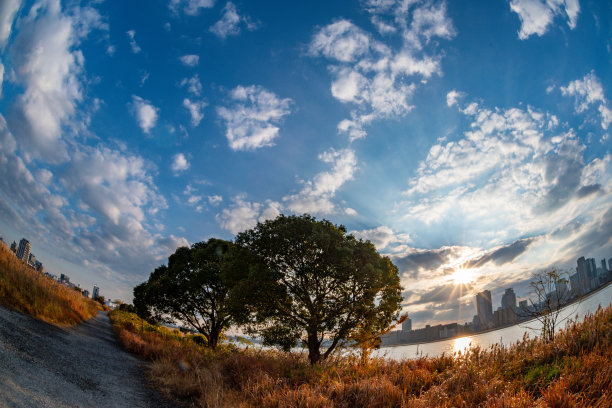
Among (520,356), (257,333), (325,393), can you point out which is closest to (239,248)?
(257,333)

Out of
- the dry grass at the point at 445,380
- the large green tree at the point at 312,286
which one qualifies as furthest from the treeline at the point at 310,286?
the dry grass at the point at 445,380

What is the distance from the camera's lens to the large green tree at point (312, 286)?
15.8 metres

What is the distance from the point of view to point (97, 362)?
7012mm

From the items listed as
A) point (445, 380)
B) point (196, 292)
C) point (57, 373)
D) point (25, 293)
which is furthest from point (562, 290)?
point (196, 292)

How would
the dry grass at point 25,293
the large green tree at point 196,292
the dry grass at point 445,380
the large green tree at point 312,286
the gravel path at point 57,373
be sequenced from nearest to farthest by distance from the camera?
the gravel path at point 57,373 < the dry grass at point 445,380 < the dry grass at point 25,293 < the large green tree at point 312,286 < the large green tree at point 196,292

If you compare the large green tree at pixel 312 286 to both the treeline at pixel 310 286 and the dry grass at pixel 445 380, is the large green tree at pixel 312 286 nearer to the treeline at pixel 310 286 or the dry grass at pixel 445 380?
the treeline at pixel 310 286

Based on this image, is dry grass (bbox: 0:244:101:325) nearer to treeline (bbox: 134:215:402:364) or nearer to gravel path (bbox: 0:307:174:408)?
gravel path (bbox: 0:307:174:408)

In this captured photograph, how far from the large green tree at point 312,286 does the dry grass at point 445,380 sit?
7606mm

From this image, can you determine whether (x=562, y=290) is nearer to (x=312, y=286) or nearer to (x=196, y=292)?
(x=312, y=286)

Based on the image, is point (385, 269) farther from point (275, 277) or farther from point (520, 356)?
point (520, 356)

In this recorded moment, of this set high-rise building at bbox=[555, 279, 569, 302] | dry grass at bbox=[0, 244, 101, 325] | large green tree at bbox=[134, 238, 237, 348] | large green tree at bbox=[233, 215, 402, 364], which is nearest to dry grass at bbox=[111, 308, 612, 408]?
high-rise building at bbox=[555, 279, 569, 302]

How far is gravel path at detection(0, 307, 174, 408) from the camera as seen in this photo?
3.73 meters

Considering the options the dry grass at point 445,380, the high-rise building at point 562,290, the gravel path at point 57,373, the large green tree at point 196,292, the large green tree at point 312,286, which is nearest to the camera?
the gravel path at point 57,373

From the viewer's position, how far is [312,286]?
16.6 meters
